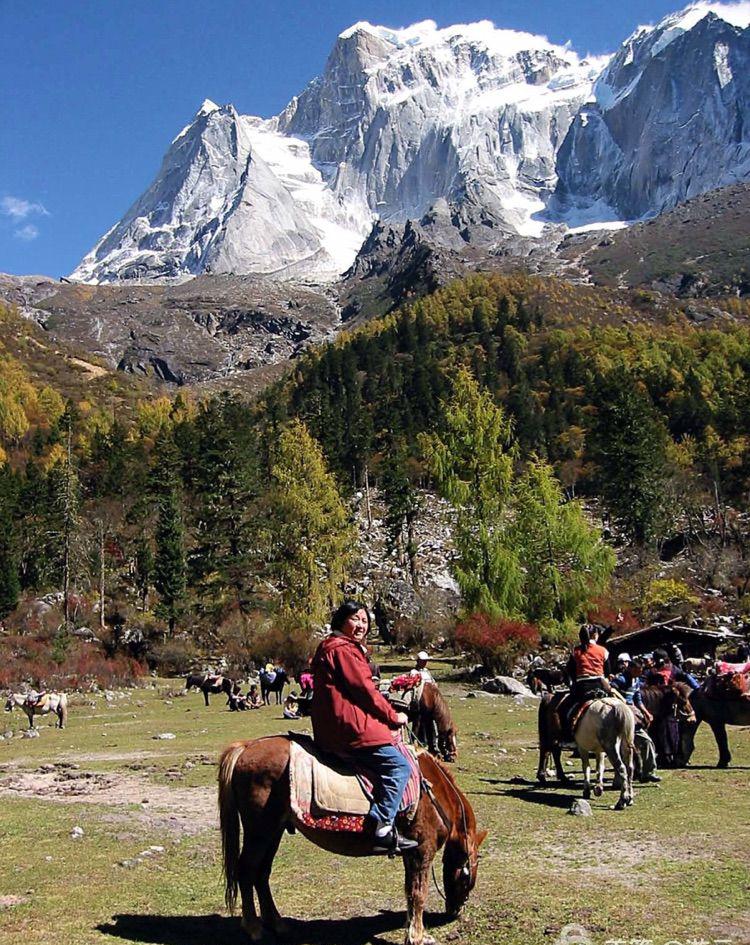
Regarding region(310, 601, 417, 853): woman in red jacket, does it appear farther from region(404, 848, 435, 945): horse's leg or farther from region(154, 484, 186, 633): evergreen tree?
region(154, 484, 186, 633): evergreen tree

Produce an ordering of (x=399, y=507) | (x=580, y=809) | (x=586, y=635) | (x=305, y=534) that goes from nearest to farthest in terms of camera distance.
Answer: (x=580, y=809) → (x=586, y=635) → (x=305, y=534) → (x=399, y=507)

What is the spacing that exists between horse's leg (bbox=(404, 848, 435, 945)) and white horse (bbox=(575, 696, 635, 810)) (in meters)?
5.72

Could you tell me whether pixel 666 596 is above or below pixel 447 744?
above

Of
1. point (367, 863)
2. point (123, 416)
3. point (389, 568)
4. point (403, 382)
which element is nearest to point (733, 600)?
point (389, 568)

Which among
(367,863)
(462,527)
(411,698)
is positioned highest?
(462,527)

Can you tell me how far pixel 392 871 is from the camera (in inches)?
339

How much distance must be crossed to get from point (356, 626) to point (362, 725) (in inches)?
31.3

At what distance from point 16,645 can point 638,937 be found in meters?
43.0

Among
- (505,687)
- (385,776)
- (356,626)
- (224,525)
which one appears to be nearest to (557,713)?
(385,776)

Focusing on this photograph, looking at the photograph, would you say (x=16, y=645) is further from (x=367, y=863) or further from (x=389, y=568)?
(x=367, y=863)

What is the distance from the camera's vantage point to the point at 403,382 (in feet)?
357

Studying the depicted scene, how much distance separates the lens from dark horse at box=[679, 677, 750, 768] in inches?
604

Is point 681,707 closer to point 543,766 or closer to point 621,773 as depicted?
point 543,766

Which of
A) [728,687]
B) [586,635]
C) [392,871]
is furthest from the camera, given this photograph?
[728,687]
